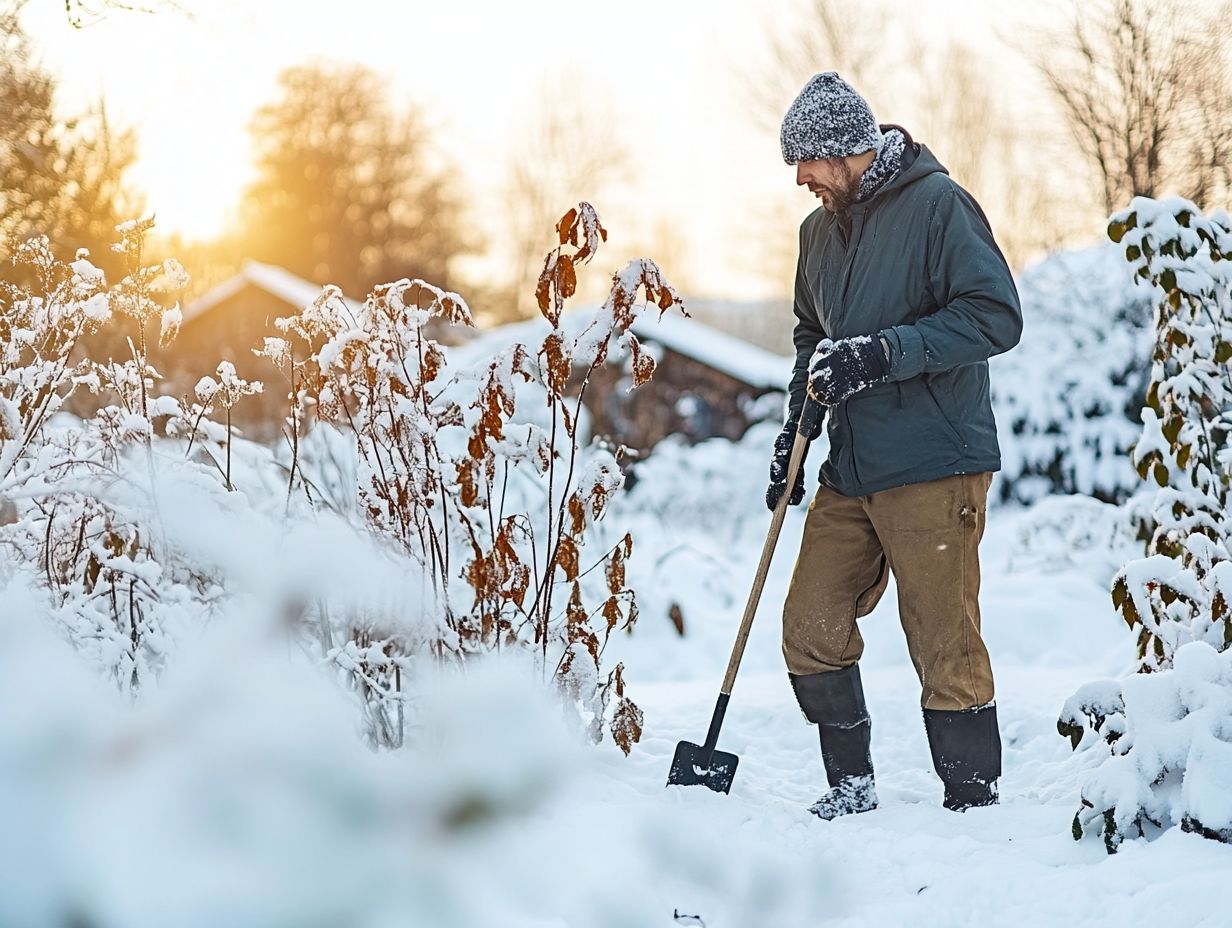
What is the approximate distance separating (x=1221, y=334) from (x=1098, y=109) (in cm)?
1831

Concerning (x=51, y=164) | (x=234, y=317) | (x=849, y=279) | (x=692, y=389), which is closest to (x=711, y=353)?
(x=692, y=389)

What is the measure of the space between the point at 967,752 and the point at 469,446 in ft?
4.57

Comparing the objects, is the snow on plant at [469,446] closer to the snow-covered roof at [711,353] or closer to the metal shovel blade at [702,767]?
the metal shovel blade at [702,767]

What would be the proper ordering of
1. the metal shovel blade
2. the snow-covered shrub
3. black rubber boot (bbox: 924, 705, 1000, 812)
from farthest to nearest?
the snow-covered shrub → the metal shovel blade → black rubber boot (bbox: 924, 705, 1000, 812)

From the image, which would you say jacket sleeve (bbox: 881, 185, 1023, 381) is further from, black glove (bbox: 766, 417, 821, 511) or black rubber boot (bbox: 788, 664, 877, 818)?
black rubber boot (bbox: 788, 664, 877, 818)

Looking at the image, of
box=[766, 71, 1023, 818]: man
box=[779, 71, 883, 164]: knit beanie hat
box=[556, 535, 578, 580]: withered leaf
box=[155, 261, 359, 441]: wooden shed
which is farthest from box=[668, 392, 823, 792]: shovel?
box=[155, 261, 359, 441]: wooden shed

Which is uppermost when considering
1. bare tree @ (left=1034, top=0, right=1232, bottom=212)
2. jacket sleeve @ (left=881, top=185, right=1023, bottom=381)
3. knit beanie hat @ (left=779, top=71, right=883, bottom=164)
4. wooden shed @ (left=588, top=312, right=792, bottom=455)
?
bare tree @ (left=1034, top=0, right=1232, bottom=212)

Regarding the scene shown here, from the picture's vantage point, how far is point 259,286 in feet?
64.4

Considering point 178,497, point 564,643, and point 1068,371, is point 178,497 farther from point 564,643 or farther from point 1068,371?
point 1068,371

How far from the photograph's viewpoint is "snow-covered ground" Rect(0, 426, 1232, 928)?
122 cm

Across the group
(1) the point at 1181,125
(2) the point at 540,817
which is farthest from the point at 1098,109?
(2) the point at 540,817

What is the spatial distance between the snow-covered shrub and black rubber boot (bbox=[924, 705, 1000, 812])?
662cm

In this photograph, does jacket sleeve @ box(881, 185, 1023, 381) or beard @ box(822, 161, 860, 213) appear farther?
beard @ box(822, 161, 860, 213)

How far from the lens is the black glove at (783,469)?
3406 millimetres
